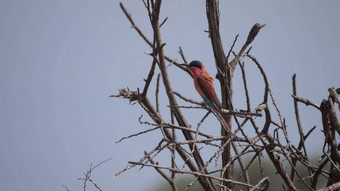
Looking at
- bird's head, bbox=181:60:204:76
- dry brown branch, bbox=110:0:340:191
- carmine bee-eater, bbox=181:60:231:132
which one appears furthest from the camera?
bird's head, bbox=181:60:204:76

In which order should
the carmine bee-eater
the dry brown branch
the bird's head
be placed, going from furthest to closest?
the bird's head < the carmine bee-eater < the dry brown branch

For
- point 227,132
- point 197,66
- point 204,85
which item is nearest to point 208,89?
point 204,85

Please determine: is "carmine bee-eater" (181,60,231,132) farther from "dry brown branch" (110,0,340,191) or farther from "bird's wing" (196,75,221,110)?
"dry brown branch" (110,0,340,191)

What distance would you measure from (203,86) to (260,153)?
9.41 ft

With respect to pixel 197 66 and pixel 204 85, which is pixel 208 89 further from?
pixel 197 66

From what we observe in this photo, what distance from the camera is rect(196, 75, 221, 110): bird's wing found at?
16.1 feet

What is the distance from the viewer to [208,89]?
16.4ft

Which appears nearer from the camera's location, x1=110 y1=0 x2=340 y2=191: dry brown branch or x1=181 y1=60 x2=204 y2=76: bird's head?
x1=110 y1=0 x2=340 y2=191: dry brown branch

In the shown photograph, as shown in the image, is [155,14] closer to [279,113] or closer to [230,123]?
[230,123]

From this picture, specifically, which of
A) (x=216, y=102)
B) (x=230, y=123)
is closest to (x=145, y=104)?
(x=230, y=123)

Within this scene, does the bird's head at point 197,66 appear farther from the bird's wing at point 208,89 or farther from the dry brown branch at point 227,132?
the dry brown branch at point 227,132

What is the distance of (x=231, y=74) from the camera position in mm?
2684

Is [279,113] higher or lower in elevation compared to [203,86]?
lower

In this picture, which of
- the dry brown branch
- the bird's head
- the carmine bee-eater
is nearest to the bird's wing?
the carmine bee-eater
